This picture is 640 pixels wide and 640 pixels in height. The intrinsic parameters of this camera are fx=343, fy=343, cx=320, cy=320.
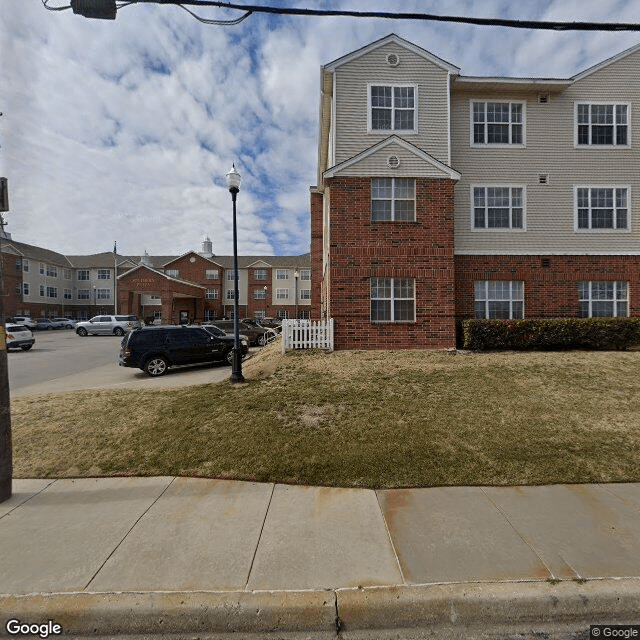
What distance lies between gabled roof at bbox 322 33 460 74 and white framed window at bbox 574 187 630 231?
22.3ft

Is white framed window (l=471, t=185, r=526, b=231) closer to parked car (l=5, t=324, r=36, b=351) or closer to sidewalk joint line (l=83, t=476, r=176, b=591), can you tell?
sidewalk joint line (l=83, t=476, r=176, b=591)

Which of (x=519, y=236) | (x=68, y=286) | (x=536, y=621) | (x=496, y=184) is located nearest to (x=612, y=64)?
(x=496, y=184)

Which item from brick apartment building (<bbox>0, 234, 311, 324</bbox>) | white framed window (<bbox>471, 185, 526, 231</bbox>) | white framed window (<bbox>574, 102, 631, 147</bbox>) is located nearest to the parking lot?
white framed window (<bbox>471, 185, 526, 231</bbox>)

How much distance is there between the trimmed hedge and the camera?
11.2 meters

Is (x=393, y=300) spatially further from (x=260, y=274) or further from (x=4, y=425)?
(x=260, y=274)

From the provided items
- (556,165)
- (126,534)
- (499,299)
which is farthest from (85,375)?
(556,165)

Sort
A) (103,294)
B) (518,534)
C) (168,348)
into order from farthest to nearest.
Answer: (103,294) → (168,348) → (518,534)

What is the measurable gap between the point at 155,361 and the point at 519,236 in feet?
46.6

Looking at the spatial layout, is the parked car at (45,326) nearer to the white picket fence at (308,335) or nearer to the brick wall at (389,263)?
the white picket fence at (308,335)

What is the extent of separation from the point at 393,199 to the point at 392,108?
363cm

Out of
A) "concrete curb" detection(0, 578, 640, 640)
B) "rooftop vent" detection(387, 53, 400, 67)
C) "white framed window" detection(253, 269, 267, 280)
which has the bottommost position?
"concrete curb" detection(0, 578, 640, 640)

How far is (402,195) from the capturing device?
11.8 meters

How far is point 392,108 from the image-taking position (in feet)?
41.0

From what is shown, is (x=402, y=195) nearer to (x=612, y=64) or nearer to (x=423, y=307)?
(x=423, y=307)
